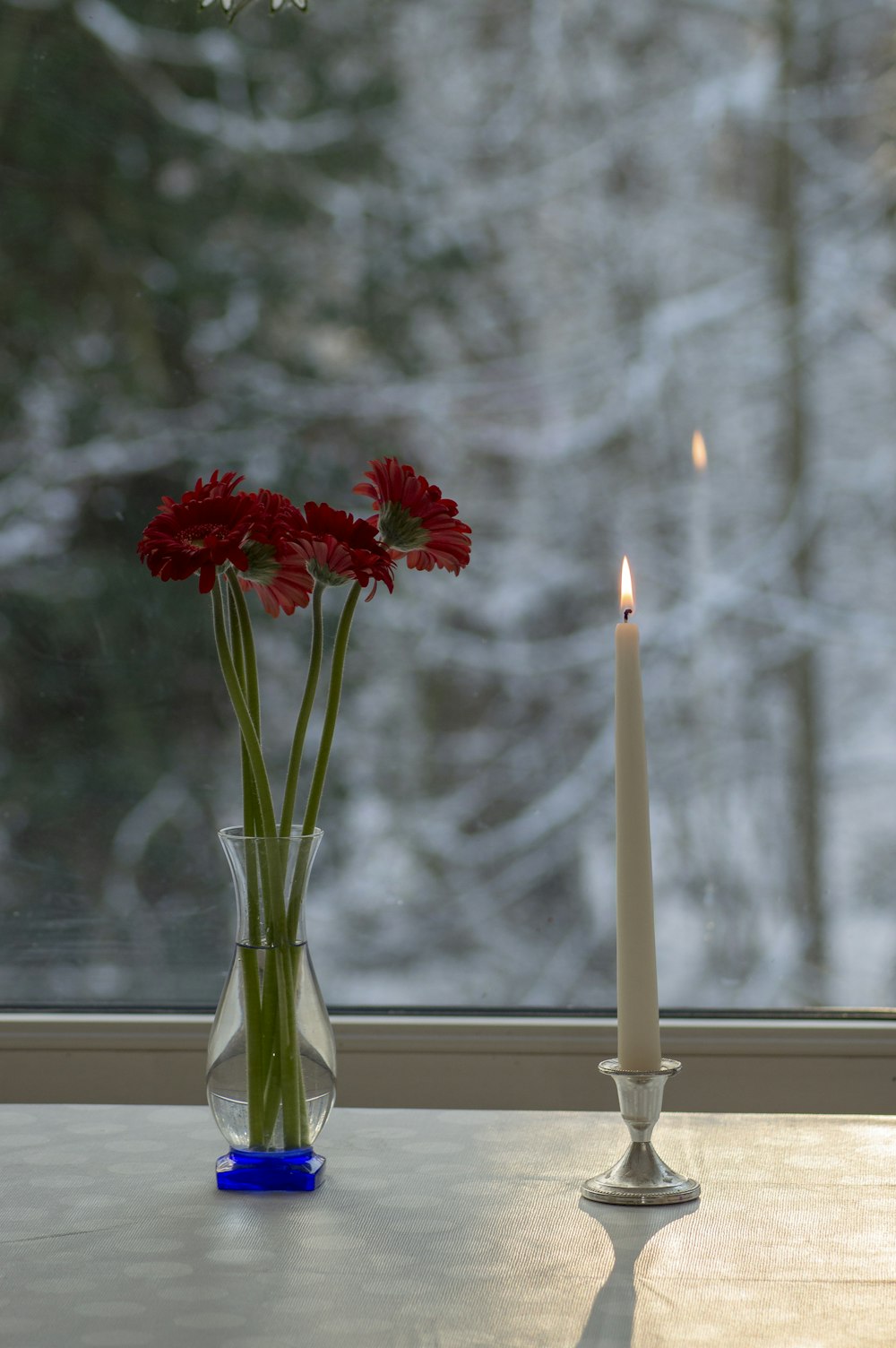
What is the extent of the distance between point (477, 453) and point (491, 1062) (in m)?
0.63

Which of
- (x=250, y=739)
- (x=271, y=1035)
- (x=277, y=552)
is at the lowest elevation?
(x=271, y=1035)

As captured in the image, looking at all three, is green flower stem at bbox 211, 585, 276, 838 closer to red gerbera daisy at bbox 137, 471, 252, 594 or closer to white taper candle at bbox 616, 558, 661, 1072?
red gerbera daisy at bbox 137, 471, 252, 594

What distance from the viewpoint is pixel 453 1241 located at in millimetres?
721

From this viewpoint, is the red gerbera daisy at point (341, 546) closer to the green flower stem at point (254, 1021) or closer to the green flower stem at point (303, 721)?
the green flower stem at point (303, 721)

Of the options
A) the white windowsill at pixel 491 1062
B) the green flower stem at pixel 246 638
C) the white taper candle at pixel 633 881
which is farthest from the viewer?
the white windowsill at pixel 491 1062

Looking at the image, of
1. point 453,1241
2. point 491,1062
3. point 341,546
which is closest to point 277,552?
point 341,546

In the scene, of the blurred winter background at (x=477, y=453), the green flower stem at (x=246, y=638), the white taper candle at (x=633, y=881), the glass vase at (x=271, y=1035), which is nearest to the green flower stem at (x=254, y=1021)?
the glass vase at (x=271, y=1035)

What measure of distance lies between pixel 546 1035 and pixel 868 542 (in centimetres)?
61

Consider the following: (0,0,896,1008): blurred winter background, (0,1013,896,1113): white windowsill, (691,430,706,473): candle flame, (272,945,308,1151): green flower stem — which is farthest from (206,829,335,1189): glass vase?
(691,430,706,473): candle flame

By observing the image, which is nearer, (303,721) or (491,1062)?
(303,721)

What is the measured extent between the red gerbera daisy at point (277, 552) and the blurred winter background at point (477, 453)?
65 cm

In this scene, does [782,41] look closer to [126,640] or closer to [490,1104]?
[126,640]

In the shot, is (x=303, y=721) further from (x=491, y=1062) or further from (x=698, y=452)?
(x=698, y=452)

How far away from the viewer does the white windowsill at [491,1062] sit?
132cm
